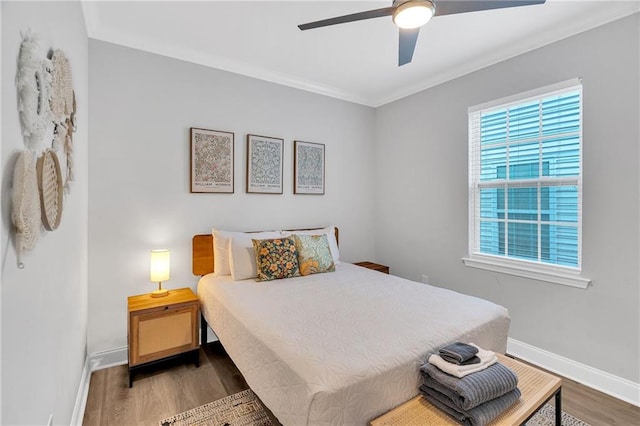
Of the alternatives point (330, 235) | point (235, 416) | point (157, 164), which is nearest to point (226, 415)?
point (235, 416)

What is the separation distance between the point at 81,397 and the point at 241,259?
1.40 m

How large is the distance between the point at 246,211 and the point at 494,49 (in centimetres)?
284

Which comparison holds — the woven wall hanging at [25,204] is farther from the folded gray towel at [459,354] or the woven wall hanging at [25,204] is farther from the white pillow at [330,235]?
the white pillow at [330,235]

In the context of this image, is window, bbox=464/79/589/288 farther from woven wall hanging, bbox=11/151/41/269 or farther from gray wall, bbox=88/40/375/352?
woven wall hanging, bbox=11/151/41/269

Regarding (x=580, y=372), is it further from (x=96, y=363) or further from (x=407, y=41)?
(x=96, y=363)

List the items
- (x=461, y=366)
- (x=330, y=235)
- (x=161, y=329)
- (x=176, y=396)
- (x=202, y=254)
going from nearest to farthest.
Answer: (x=461, y=366) < (x=176, y=396) < (x=161, y=329) < (x=202, y=254) < (x=330, y=235)

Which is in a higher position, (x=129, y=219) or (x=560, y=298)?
(x=129, y=219)

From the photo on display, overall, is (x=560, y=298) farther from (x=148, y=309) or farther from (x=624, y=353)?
(x=148, y=309)

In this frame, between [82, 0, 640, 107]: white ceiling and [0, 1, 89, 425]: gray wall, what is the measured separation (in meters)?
0.48

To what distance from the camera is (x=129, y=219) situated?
8.85 feet

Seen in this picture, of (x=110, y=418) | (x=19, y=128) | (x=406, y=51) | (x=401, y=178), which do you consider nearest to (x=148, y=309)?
(x=110, y=418)

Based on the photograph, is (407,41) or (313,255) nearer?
(407,41)

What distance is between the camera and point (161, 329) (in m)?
2.42

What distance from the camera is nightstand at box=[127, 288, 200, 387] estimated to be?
2.32 meters
